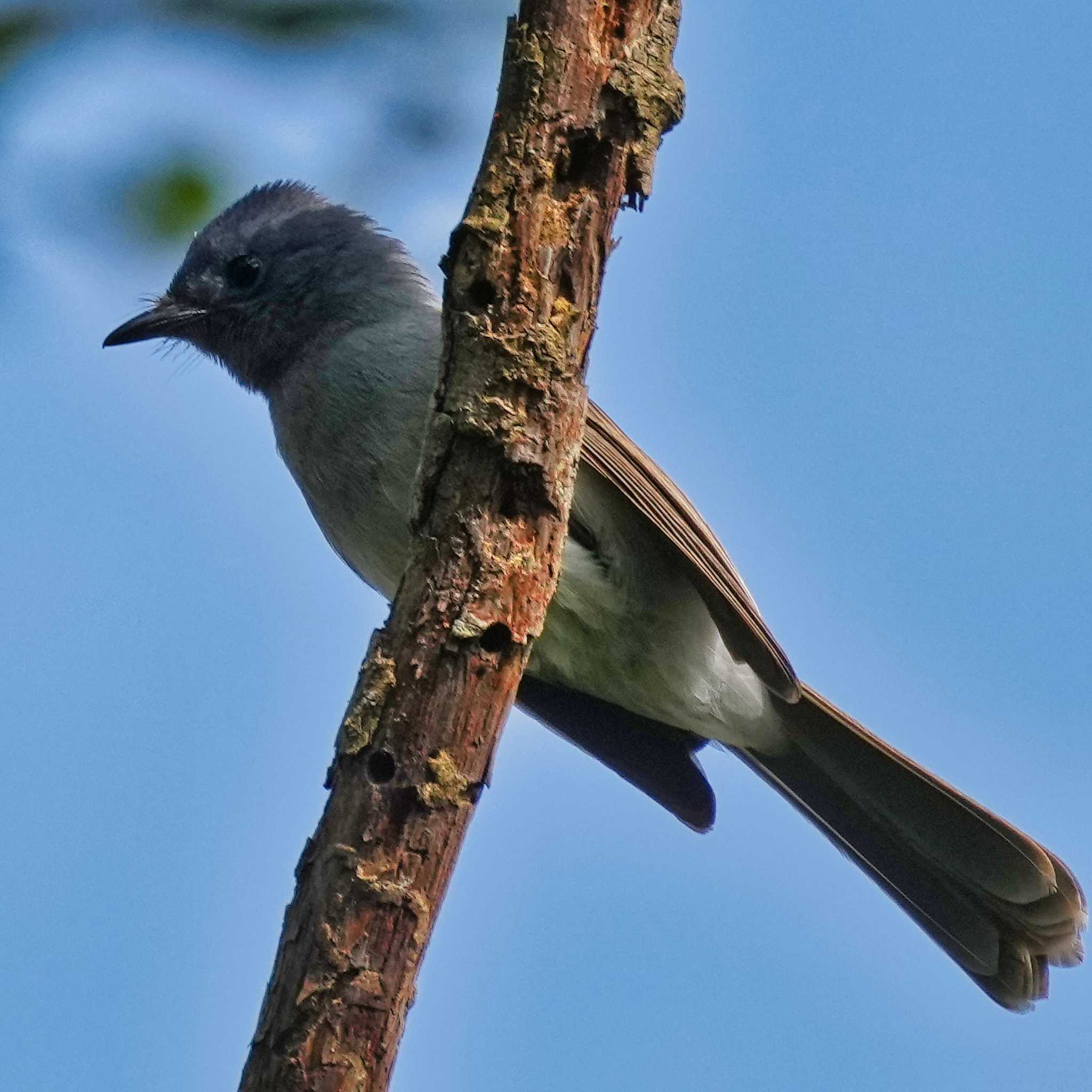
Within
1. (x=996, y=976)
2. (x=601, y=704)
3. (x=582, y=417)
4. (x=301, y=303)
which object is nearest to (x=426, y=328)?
(x=301, y=303)

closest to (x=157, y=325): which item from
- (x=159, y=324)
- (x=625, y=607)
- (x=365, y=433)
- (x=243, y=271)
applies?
(x=159, y=324)

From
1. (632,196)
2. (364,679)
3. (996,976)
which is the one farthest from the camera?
(996,976)

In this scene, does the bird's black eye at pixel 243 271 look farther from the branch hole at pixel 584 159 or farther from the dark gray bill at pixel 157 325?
the branch hole at pixel 584 159

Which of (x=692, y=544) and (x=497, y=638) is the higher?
(x=692, y=544)

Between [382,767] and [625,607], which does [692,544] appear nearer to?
[625,607]

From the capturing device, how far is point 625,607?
4879 millimetres

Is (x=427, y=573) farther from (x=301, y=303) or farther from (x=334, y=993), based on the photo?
(x=301, y=303)

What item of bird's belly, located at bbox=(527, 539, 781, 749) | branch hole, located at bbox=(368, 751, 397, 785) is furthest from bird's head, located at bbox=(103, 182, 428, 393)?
branch hole, located at bbox=(368, 751, 397, 785)

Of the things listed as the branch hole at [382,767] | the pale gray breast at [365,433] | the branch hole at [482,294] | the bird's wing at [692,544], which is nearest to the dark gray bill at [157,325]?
the pale gray breast at [365,433]

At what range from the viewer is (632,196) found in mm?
3141

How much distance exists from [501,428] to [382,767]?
0.72 meters

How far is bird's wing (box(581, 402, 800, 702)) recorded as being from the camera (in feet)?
14.9

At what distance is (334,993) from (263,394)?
10.7ft

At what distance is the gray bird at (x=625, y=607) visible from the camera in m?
4.69
